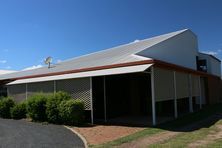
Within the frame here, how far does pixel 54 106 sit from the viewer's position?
14.2m

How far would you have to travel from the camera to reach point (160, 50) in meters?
19.2

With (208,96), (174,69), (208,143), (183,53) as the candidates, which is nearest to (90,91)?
(174,69)

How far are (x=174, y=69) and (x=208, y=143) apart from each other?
292 inches

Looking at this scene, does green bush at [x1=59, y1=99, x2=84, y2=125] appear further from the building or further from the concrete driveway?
the concrete driveway

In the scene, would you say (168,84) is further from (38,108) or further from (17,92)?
(17,92)

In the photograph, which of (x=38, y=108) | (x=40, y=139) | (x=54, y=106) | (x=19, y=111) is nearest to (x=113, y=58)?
(x=54, y=106)

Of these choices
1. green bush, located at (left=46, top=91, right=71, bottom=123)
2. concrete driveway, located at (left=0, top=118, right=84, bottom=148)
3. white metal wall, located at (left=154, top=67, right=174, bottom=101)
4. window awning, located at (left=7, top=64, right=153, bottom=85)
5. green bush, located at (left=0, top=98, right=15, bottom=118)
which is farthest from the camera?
green bush, located at (left=0, top=98, right=15, bottom=118)

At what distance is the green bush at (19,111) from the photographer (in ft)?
56.9

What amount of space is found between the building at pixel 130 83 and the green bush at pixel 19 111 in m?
1.32

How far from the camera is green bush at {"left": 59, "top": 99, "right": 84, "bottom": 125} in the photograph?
13445mm

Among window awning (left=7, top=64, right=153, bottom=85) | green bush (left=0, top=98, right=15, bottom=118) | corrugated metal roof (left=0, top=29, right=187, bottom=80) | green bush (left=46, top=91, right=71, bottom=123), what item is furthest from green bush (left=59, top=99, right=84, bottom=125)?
green bush (left=0, top=98, right=15, bottom=118)

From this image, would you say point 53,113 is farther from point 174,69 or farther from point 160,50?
point 160,50

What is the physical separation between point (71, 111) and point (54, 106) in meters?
1.31

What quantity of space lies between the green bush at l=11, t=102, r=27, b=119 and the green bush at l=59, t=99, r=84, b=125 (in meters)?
4.79
